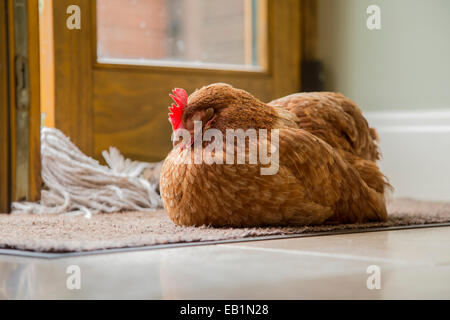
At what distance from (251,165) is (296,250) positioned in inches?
11.7

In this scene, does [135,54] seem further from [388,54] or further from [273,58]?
[388,54]

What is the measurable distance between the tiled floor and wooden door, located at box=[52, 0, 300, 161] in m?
1.21

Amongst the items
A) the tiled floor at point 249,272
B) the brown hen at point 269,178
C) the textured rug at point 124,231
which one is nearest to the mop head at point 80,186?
the textured rug at point 124,231

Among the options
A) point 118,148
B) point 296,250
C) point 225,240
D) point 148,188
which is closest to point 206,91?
point 225,240

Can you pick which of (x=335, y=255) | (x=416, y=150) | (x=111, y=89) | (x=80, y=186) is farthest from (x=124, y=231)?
(x=416, y=150)

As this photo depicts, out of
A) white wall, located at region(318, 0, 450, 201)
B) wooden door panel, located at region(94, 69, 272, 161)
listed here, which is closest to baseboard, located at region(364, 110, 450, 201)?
white wall, located at region(318, 0, 450, 201)

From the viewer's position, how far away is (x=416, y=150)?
2514 mm

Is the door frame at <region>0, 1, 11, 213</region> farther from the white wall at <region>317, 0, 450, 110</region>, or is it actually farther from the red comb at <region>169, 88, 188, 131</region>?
the white wall at <region>317, 0, 450, 110</region>

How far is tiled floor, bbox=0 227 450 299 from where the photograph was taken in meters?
0.83

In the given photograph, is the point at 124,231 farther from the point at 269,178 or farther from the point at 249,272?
the point at 249,272

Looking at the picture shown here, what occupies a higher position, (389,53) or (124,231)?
(389,53)

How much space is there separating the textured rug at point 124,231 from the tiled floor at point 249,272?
2.4 inches

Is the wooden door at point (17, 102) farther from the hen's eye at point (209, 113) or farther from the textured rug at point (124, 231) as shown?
the hen's eye at point (209, 113)

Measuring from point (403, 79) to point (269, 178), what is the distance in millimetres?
1308
